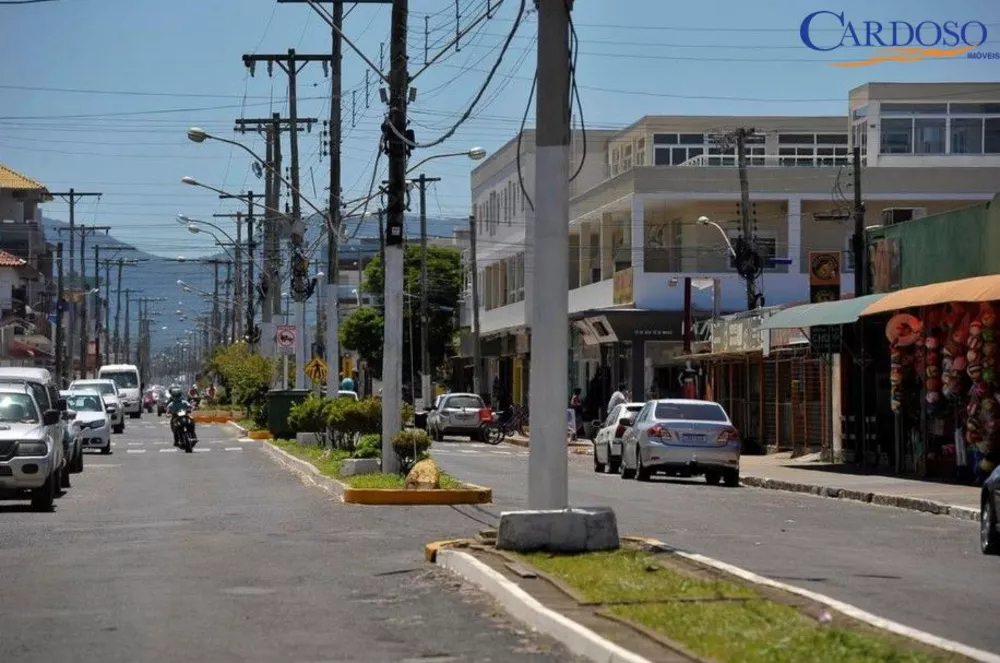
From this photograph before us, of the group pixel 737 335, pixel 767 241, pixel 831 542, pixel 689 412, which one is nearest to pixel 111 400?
pixel 737 335

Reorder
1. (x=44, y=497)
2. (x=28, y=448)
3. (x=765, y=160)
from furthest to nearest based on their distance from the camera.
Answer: (x=765, y=160) < (x=44, y=497) < (x=28, y=448)

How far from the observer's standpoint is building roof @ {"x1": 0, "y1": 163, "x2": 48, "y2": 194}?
9962cm

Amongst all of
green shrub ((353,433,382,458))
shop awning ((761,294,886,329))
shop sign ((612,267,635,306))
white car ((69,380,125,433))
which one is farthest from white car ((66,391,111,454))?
shop sign ((612,267,635,306))

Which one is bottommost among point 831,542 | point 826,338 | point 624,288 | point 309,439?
point 831,542

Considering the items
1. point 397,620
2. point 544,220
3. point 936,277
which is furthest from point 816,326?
point 397,620

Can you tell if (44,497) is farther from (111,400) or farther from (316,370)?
(111,400)

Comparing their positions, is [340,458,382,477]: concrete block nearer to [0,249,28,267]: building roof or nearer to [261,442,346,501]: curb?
[261,442,346,501]: curb

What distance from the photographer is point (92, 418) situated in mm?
44531

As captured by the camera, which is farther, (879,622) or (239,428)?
(239,428)

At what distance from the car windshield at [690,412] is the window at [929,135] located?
37.7 m

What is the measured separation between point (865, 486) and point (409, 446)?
8592 millimetres

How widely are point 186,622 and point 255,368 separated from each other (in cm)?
4972

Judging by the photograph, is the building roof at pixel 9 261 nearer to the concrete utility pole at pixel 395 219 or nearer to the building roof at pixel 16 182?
the building roof at pixel 16 182

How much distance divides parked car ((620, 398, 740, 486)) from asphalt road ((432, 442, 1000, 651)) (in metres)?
0.48
